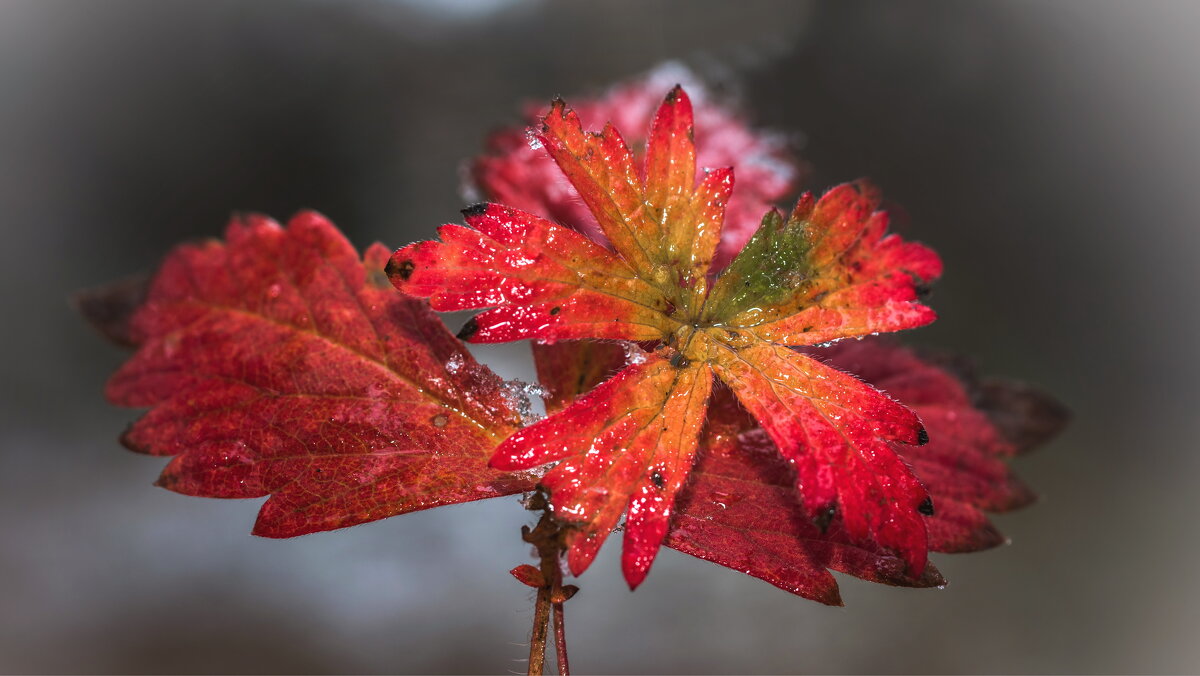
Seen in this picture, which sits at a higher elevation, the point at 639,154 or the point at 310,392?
the point at 639,154

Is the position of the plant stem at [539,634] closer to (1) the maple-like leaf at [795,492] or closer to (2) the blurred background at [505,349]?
(1) the maple-like leaf at [795,492]

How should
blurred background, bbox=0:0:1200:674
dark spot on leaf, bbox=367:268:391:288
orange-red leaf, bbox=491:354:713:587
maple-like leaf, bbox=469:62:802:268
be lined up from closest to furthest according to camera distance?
orange-red leaf, bbox=491:354:713:587
dark spot on leaf, bbox=367:268:391:288
maple-like leaf, bbox=469:62:802:268
blurred background, bbox=0:0:1200:674

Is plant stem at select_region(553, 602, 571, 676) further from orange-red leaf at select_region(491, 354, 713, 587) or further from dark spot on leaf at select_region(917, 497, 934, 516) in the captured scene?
dark spot on leaf at select_region(917, 497, 934, 516)

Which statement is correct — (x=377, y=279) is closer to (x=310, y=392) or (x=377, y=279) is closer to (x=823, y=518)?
(x=310, y=392)

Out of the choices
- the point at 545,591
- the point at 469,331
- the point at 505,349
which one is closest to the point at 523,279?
the point at 469,331

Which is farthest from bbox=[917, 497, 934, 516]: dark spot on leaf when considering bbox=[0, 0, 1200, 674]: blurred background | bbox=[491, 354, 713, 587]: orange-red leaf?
A: bbox=[0, 0, 1200, 674]: blurred background

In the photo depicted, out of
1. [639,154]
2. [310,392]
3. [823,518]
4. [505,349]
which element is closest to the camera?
[823,518]

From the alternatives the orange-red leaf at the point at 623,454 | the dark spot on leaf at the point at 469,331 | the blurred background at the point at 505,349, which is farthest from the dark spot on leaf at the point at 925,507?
the blurred background at the point at 505,349
